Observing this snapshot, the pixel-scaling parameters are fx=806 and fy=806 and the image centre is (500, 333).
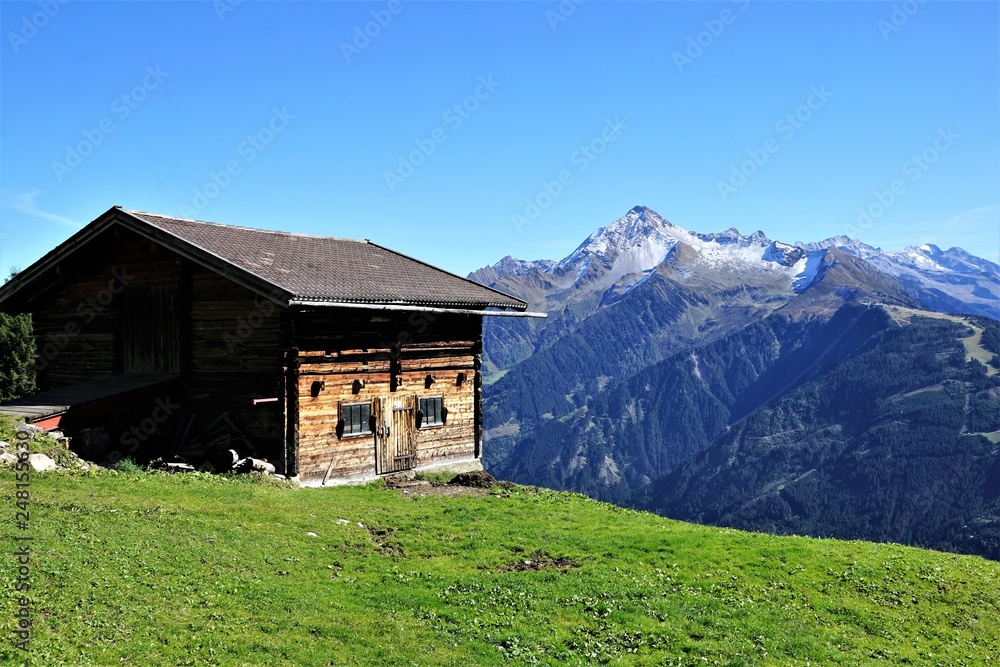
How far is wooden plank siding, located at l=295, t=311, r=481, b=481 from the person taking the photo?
25.9 meters

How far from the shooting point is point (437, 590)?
15359 millimetres

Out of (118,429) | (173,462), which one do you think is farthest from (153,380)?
(173,462)

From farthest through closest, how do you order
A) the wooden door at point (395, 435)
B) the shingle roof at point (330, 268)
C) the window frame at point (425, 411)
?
the window frame at point (425, 411), the wooden door at point (395, 435), the shingle roof at point (330, 268)

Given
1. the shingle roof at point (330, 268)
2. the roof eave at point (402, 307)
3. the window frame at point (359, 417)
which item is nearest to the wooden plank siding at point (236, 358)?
the shingle roof at point (330, 268)

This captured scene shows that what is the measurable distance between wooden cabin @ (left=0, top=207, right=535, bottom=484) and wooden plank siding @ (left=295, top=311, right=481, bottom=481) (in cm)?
5

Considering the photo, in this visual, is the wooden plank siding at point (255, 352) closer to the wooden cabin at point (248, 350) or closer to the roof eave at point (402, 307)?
the wooden cabin at point (248, 350)

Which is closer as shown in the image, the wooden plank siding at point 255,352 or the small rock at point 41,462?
the small rock at point 41,462

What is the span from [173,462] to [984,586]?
21.6m

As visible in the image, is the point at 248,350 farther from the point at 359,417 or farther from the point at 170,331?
the point at 359,417

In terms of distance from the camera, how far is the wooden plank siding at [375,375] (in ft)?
85.0

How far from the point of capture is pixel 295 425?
25.3 m

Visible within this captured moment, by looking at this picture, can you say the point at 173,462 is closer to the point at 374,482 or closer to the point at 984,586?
the point at 374,482

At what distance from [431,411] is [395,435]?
223cm

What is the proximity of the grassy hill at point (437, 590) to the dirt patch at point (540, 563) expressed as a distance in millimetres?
67
